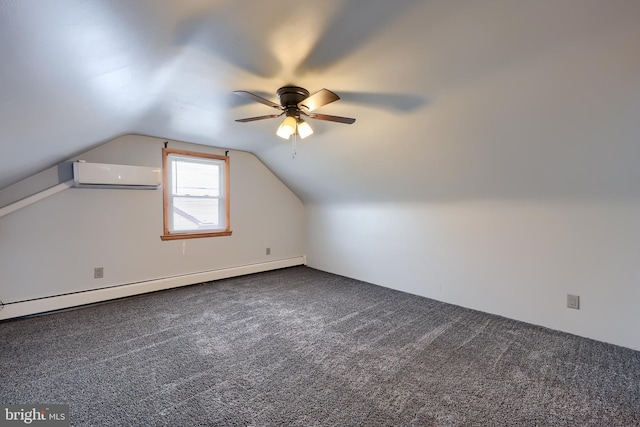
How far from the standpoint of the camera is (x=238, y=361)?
2.25 meters

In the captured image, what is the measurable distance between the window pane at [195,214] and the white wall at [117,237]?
0.22 metres

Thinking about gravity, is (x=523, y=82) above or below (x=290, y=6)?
below

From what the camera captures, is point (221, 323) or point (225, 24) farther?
point (221, 323)

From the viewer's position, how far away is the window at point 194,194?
406cm

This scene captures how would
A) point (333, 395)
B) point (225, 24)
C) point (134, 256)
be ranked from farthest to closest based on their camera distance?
point (134, 256) < point (333, 395) < point (225, 24)

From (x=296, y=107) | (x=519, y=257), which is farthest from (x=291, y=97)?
(x=519, y=257)

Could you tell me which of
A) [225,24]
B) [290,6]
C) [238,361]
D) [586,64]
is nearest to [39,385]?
[238,361]

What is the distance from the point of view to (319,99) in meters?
2.11

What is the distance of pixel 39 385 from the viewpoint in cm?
191

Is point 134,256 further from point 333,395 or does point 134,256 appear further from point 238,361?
point 333,395

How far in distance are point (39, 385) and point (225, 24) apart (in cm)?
255

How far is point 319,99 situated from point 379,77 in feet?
1.53

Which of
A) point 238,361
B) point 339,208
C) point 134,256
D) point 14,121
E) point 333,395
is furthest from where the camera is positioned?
point 339,208

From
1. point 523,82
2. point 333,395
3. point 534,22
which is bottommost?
point 333,395
